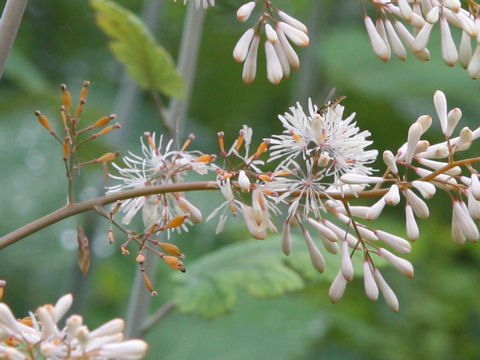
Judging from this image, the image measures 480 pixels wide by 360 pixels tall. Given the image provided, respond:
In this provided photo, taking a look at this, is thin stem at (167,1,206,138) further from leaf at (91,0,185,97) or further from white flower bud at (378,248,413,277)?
white flower bud at (378,248,413,277)

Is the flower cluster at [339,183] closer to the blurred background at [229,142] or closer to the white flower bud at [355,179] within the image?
the white flower bud at [355,179]

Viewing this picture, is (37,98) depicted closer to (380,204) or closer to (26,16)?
(26,16)

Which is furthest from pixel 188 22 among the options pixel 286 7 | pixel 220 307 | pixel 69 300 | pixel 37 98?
pixel 286 7

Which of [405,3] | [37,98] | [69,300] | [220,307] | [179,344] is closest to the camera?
[69,300]

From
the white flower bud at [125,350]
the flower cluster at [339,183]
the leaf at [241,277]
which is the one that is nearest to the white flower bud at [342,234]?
the flower cluster at [339,183]

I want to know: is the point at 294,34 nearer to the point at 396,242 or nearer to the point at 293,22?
the point at 293,22

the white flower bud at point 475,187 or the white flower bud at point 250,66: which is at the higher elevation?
the white flower bud at point 250,66

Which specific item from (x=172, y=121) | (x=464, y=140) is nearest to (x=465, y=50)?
(x=464, y=140)
